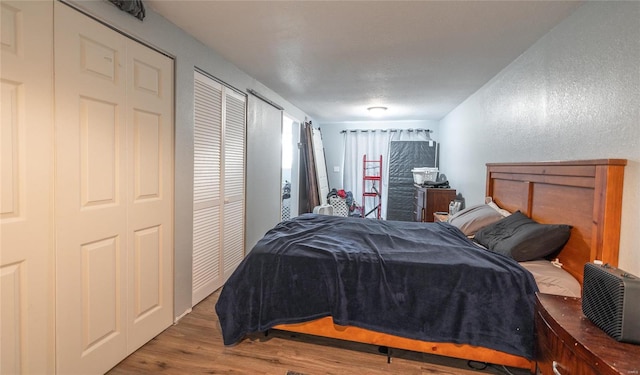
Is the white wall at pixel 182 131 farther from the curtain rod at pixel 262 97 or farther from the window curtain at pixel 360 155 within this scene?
the window curtain at pixel 360 155

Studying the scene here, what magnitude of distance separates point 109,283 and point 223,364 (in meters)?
0.86

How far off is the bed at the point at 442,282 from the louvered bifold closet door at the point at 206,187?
78 centimetres

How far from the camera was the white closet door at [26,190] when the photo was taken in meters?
1.27

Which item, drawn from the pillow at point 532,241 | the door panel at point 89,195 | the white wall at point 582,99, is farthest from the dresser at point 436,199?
the door panel at point 89,195

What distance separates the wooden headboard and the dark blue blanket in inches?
13.9

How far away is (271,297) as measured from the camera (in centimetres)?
201

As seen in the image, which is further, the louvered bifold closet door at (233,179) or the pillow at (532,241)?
the louvered bifold closet door at (233,179)

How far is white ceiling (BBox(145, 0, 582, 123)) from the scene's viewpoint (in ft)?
6.25

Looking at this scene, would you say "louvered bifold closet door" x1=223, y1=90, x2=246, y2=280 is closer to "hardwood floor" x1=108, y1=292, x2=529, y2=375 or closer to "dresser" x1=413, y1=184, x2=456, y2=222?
"hardwood floor" x1=108, y1=292, x2=529, y2=375

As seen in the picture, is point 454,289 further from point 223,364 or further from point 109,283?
point 109,283

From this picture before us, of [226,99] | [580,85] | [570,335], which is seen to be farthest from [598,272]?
[226,99]

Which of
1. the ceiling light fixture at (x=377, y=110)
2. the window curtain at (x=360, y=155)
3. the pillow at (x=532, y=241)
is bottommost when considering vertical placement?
the pillow at (x=532, y=241)

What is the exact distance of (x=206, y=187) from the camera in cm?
271

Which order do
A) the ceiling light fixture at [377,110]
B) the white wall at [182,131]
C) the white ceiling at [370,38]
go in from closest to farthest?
the white ceiling at [370,38] → the white wall at [182,131] → the ceiling light fixture at [377,110]
